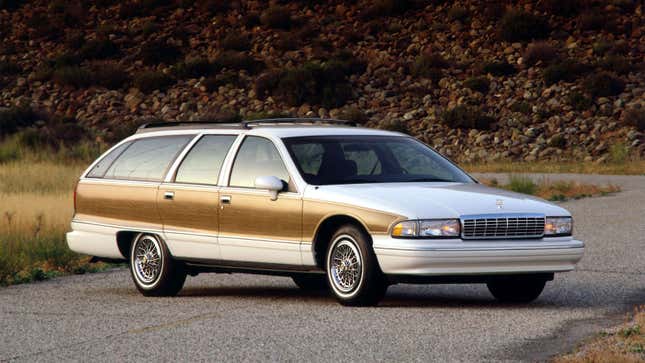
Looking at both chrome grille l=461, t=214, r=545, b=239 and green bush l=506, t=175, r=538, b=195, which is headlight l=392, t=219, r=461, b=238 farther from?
green bush l=506, t=175, r=538, b=195

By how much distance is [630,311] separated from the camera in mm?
10852

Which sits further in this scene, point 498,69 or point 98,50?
point 98,50

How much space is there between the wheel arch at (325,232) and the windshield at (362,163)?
0.39 meters

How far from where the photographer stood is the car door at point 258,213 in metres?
11.2

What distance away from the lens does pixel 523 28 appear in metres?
61.7

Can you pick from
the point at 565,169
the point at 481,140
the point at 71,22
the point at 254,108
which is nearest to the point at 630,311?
the point at 565,169

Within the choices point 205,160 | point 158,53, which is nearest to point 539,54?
point 158,53

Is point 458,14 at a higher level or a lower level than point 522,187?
higher

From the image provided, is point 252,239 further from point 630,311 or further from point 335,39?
point 335,39

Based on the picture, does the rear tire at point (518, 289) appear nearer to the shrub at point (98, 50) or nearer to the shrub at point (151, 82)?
the shrub at point (151, 82)

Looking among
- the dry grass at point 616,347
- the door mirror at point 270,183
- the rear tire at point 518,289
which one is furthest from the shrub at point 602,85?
the dry grass at point 616,347

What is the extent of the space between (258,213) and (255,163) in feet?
1.79

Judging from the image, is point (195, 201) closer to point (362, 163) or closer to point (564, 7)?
point (362, 163)

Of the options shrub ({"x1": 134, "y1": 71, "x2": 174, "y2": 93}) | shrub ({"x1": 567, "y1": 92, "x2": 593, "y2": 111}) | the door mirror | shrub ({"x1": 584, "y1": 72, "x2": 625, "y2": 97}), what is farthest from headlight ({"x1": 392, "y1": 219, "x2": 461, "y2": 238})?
shrub ({"x1": 134, "y1": 71, "x2": 174, "y2": 93})
